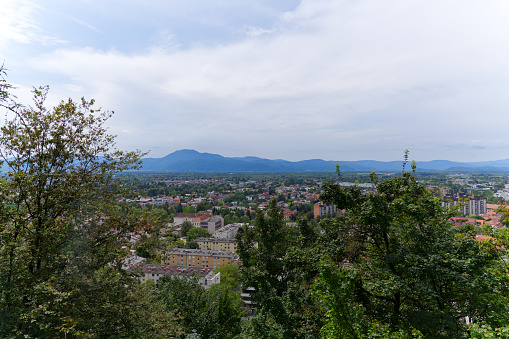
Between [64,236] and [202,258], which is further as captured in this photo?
[202,258]

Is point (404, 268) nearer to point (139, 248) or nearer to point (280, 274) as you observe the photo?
point (280, 274)


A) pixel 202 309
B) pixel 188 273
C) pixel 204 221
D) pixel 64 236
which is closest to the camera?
pixel 64 236

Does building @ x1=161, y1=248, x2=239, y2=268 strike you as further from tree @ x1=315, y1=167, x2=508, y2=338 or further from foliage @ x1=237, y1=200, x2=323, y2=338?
tree @ x1=315, y1=167, x2=508, y2=338

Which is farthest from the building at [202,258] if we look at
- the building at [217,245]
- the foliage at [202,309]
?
the foliage at [202,309]

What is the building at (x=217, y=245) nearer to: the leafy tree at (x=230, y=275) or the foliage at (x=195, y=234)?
the foliage at (x=195, y=234)

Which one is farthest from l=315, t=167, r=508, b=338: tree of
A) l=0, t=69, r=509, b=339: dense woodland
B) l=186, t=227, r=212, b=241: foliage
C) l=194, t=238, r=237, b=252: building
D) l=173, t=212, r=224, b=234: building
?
l=173, t=212, r=224, b=234: building

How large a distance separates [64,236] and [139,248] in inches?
61.8

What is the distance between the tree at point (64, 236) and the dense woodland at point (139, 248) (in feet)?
0.08

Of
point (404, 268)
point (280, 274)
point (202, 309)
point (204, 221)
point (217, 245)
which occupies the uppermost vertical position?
point (404, 268)

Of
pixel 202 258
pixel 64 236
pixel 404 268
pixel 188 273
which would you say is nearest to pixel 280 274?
pixel 404 268

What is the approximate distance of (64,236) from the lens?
18.4ft

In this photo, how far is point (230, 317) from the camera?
14070 mm

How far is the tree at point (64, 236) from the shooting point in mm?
4883

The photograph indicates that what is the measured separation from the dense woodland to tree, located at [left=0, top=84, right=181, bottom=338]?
2 cm
